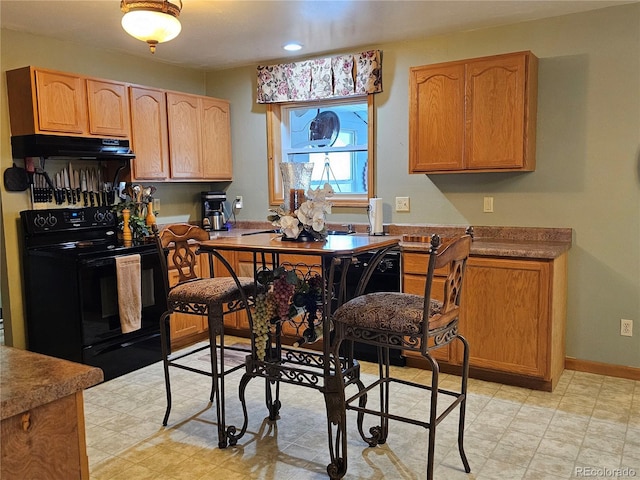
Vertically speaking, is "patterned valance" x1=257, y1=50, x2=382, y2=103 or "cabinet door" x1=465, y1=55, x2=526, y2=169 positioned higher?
"patterned valance" x1=257, y1=50, x2=382, y2=103

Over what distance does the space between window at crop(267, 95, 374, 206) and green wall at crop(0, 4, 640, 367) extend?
1.64ft

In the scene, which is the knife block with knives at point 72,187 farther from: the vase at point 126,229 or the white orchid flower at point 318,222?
the white orchid flower at point 318,222

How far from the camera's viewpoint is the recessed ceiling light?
4066 millimetres

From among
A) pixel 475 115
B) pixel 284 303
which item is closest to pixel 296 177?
pixel 284 303

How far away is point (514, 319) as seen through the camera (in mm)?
3236

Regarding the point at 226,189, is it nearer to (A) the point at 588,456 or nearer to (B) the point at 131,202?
(B) the point at 131,202

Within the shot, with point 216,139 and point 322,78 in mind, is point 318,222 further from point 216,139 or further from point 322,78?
point 216,139

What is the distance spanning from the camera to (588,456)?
2473mm

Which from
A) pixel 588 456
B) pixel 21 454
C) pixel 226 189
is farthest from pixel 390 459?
pixel 226 189

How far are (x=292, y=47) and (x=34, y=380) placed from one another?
361 centimetres

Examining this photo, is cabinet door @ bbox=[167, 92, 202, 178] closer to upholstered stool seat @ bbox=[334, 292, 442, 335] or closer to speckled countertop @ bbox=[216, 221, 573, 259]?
speckled countertop @ bbox=[216, 221, 573, 259]

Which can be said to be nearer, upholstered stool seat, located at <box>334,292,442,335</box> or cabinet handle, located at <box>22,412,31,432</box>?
cabinet handle, located at <box>22,412,31,432</box>

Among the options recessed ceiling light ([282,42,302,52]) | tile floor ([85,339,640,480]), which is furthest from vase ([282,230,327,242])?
recessed ceiling light ([282,42,302,52])

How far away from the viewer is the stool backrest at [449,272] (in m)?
1.97
